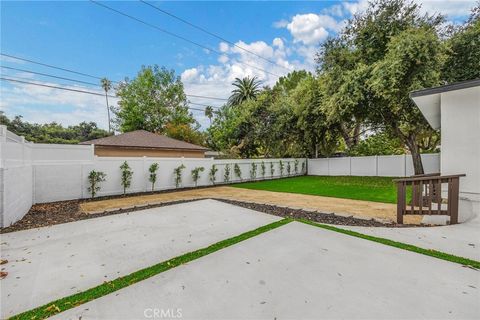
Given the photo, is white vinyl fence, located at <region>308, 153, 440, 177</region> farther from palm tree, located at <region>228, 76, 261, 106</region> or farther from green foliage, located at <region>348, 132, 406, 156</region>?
palm tree, located at <region>228, 76, 261, 106</region>

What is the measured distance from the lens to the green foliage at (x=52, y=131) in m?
26.8

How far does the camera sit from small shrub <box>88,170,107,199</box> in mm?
8117

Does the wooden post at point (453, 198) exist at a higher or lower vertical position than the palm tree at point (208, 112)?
lower

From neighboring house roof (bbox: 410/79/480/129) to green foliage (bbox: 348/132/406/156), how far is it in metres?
10.3

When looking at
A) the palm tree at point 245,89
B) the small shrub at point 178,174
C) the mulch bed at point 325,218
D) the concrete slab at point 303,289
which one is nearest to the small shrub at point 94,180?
the small shrub at point 178,174

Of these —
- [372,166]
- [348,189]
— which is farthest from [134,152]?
[372,166]

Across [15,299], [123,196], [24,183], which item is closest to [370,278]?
[15,299]

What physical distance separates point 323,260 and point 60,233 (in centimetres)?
454

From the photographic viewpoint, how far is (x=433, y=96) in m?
5.68

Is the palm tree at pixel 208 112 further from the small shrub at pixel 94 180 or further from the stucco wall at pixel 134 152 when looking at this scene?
the small shrub at pixel 94 180

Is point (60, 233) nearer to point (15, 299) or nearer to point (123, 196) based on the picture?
point (15, 299)

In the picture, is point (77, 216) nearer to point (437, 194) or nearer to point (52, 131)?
point (437, 194)

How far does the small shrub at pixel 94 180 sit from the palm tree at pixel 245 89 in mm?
24452

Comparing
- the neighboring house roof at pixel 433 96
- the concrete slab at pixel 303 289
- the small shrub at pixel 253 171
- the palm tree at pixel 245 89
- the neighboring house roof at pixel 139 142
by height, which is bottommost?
the concrete slab at pixel 303 289
